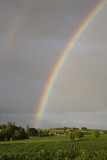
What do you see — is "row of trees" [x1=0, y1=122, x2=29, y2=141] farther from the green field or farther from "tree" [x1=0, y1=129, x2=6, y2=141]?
the green field

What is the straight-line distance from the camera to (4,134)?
4296 inches

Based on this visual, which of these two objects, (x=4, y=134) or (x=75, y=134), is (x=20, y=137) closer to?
(x=4, y=134)

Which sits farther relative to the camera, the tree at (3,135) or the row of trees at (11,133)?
the row of trees at (11,133)

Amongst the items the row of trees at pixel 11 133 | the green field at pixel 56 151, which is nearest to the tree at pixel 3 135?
the row of trees at pixel 11 133

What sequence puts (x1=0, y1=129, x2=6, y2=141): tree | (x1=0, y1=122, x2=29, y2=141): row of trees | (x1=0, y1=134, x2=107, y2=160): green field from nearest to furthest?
(x1=0, y1=134, x2=107, y2=160): green field → (x1=0, y1=129, x2=6, y2=141): tree → (x1=0, y1=122, x2=29, y2=141): row of trees

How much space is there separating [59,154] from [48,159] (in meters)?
3.35

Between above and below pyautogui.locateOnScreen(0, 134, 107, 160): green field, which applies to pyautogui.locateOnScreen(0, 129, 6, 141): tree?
above

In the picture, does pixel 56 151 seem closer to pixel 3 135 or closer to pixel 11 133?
pixel 3 135

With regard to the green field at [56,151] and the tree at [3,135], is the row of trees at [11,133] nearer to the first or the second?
the tree at [3,135]

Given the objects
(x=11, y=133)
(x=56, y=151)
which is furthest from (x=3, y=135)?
(x=56, y=151)

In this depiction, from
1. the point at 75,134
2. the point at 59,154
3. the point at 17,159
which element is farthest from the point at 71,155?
the point at 75,134

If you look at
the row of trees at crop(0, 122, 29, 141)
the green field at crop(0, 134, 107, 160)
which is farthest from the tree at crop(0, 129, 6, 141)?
the green field at crop(0, 134, 107, 160)

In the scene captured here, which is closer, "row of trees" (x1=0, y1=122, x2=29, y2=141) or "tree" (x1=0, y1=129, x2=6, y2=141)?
"tree" (x1=0, y1=129, x2=6, y2=141)

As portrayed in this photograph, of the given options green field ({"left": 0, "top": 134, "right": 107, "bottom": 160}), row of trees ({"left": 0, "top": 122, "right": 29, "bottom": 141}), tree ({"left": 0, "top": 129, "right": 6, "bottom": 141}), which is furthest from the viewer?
row of trees ({"left": 0, "top": 122, "right": 29, "bottom": 141})
